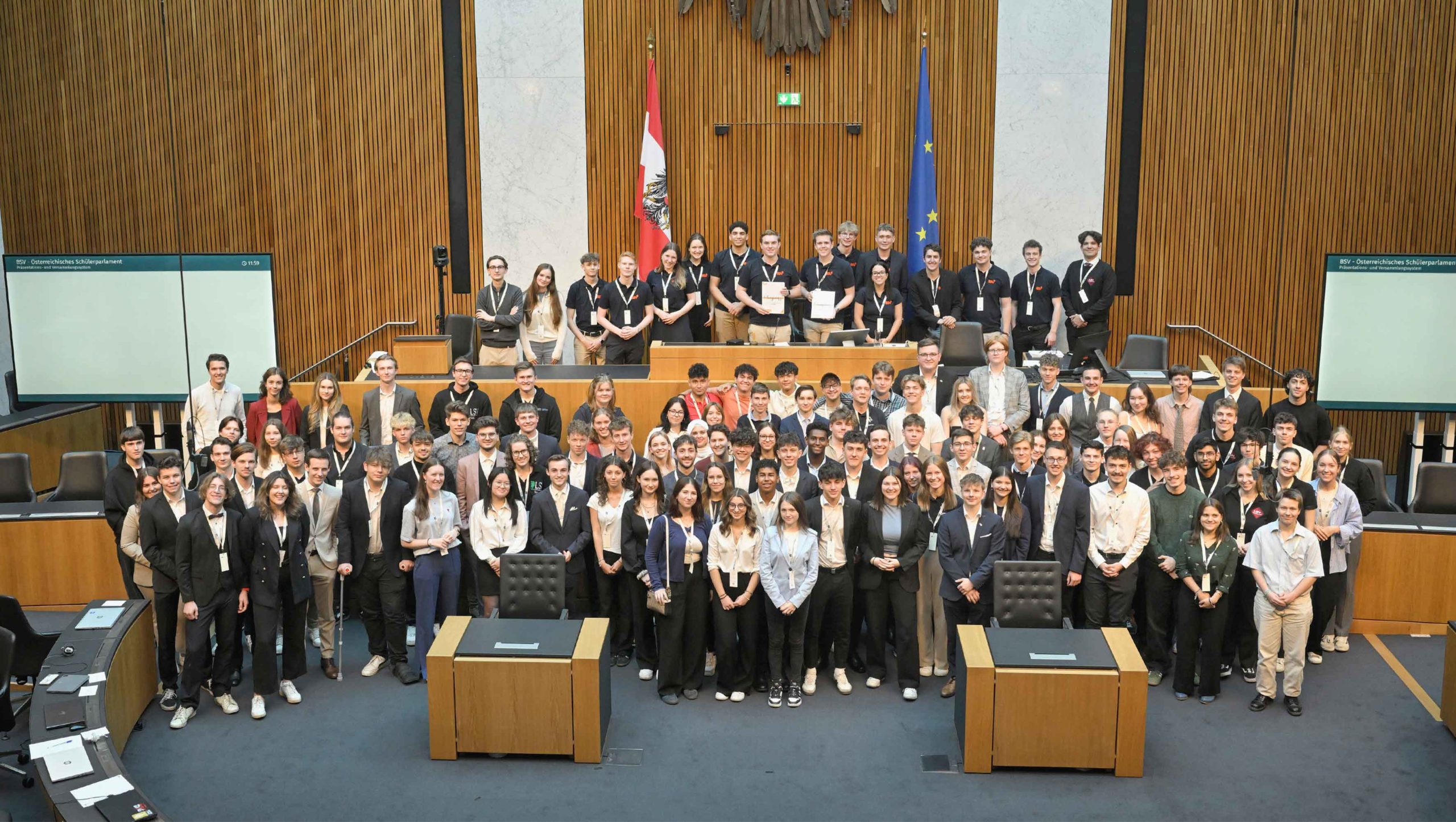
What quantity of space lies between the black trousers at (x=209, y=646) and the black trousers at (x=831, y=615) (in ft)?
10.2

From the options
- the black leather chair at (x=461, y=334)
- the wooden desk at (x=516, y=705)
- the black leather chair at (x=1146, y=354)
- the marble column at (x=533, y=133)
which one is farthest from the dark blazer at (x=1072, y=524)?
the marble column at (x=533, y=133)

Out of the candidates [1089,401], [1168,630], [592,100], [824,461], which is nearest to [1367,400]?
[1089,401]

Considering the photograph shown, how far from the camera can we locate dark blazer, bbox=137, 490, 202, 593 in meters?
6.64

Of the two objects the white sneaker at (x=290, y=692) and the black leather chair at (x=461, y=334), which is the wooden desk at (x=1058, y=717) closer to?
the white sneaker at (x=290, y=692)

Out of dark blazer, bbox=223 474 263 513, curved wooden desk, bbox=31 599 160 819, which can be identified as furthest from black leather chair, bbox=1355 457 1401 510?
curved wooden desk, bbox=31 599 160 819

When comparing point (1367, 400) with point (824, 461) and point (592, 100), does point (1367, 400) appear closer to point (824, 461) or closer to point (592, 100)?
point (824, 461)

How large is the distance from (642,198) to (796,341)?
2216 mm

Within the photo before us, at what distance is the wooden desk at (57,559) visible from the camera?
812 centimetres

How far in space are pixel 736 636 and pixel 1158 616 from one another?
237cm

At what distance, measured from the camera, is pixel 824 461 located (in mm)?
7590

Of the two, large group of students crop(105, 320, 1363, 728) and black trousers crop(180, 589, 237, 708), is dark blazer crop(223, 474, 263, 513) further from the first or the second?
black trousers crop(180, 589, 237, 708)

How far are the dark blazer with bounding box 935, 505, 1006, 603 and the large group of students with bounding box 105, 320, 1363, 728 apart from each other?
0.5 inches

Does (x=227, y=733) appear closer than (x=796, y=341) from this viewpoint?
Yes

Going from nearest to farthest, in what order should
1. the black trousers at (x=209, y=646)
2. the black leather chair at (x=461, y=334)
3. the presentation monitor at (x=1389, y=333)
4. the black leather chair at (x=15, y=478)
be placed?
1. the black trousers at (x=209, y=646)
2. the black leather chair at (x=15, y=478)
3. the presentation monitor at (x=1389, y=333)
4. the black leather chair at (x=461, y=334)
